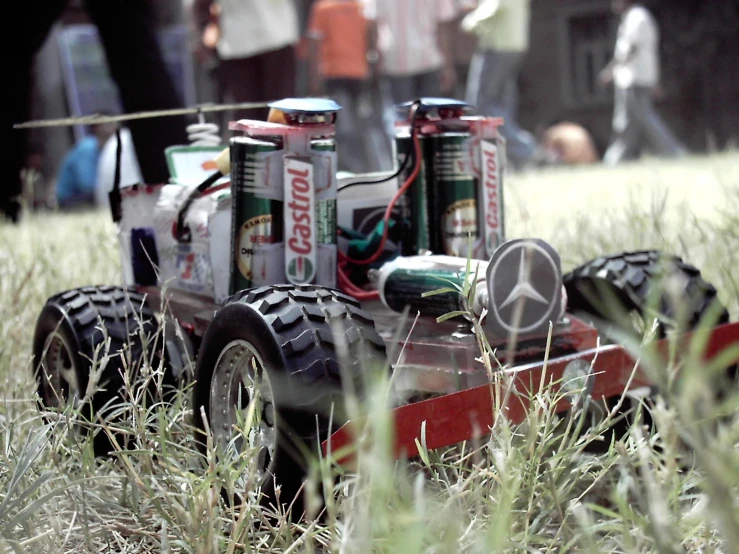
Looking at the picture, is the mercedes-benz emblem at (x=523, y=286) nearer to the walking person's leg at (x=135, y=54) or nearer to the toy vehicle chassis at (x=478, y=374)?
the toy vehicle chassis at (x=478, y=374)

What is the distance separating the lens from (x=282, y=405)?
53.1 inches

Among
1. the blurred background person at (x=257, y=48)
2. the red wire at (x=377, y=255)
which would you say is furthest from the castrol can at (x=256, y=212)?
the blurred background person at (x=257, y=48)

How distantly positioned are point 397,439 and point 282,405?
0.57 feet

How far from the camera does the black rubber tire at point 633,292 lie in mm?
1847

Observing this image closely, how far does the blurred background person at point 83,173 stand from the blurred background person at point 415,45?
2.53m

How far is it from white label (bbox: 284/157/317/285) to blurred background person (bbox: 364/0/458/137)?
493cm

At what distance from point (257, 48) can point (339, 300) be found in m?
3.77

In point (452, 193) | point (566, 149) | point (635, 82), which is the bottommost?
point (566, 149)

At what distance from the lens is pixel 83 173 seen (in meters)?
7.91

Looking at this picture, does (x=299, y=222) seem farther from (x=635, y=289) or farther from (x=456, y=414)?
(x=635, y=289)

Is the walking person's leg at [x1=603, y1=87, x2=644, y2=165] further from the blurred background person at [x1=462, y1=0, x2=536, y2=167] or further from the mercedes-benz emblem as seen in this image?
the mercedes-benz emblem

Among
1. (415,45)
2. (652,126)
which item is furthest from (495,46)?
(652,126)

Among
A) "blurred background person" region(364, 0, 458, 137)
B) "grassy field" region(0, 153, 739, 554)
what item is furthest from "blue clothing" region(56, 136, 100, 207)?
"grassy field" region(0, 153, 739, 554)

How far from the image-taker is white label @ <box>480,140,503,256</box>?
1.94 m
